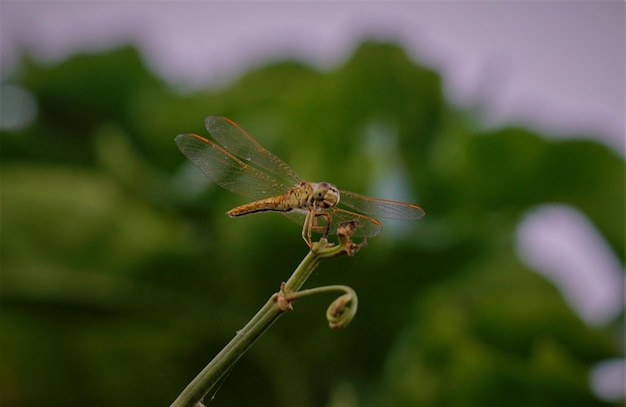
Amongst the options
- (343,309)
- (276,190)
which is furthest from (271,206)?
(343,309)

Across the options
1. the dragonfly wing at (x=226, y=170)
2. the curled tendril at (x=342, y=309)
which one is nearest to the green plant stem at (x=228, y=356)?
the curled tendril at (x=342, y=309)

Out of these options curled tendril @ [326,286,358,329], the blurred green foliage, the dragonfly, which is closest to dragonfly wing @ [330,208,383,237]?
the dragonfly

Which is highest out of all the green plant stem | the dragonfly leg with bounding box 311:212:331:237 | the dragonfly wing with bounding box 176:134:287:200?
the dragonfly wing with bounding box 176:134:287:200

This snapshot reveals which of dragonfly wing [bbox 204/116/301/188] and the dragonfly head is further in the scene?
dragonfly wing [bbox 204/116/301/188]

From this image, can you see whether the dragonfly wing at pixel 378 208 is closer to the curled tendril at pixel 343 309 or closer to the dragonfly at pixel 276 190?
the dragonfly at pixel 276 190

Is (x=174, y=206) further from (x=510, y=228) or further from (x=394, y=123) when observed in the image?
(x=510, y=228)

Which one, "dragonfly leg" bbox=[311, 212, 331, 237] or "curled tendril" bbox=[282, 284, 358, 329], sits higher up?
"dragonfly leg" bbox=[311, 212, 331, 237]

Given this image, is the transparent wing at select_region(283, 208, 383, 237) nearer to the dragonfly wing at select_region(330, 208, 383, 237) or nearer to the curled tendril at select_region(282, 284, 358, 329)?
the dragonfly wing at select_region(330, 208, 383, 237)
